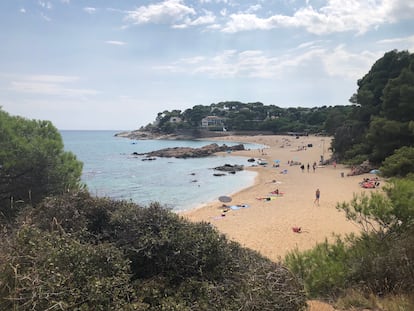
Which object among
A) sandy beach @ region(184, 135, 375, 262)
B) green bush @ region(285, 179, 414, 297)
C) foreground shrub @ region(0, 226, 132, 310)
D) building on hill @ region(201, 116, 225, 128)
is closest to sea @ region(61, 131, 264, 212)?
sandy beach @ region(184, 135, 375, 262)

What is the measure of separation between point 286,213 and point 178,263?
1681 centimetres

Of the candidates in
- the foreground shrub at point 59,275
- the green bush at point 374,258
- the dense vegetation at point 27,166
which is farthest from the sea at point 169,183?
the foreground shrub at point 59,275

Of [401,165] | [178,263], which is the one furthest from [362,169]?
[178,263]

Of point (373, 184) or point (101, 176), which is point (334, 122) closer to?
point (373, 184)

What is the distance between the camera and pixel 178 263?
13.6ft

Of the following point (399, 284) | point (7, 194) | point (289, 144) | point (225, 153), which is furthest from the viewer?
point (289, 144)

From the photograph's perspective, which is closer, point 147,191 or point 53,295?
point 53,295

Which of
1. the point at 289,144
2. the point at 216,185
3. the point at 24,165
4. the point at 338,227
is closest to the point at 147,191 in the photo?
the point at 216,185

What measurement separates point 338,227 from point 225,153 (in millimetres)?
50857

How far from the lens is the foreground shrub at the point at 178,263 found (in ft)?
12.2

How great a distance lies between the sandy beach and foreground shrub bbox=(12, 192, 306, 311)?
283 cm

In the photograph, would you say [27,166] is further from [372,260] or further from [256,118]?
[256,118]

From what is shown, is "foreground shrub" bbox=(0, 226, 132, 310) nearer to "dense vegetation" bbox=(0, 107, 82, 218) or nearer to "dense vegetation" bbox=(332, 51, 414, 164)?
"dense vegetation" bbox=(0, 107, 82, 218)

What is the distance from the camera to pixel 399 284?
225 inches
